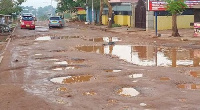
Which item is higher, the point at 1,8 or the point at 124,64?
the point at 1,8

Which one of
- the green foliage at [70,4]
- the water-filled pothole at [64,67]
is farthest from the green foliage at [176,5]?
the green foliage at [70,4]

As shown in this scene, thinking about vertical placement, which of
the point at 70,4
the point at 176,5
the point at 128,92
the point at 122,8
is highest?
the point at 70,4

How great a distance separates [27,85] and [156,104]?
14.6 feet

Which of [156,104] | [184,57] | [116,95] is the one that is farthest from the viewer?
[184,57]

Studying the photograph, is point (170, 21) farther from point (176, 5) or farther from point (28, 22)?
point (28, 22)

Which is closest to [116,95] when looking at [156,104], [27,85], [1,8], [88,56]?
[156,104]

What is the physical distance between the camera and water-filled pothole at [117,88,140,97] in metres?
9.22

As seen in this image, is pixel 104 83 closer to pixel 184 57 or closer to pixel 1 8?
pixel 184 57

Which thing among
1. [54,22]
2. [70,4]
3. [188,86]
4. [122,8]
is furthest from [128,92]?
[70,4]

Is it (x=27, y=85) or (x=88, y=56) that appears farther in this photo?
(x=88, y=56)

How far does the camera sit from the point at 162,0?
95.7 feet

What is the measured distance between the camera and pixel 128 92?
9453 mm

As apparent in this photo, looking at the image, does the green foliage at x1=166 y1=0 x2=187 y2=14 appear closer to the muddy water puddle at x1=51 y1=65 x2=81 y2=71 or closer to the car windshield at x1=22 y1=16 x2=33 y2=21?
the muddy water puddle at x1=51 y1=65 x2=81 y2=71

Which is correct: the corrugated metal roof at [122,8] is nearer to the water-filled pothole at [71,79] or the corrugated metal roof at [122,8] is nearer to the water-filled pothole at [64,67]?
the water-filled pothole at [64,67]
